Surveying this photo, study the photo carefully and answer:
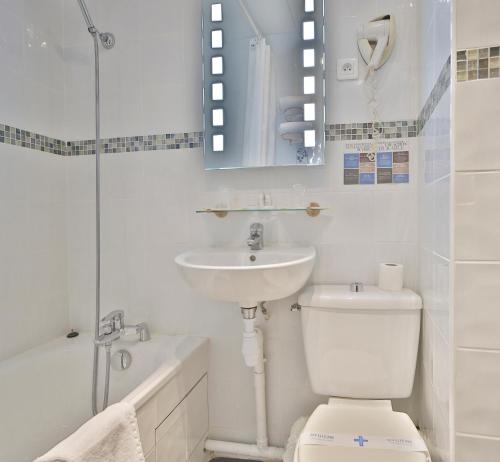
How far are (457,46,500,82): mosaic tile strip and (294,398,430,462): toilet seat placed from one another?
0.98m

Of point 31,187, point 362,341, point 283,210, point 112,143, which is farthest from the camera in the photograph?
point 112,143

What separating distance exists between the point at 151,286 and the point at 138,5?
4.15 ft

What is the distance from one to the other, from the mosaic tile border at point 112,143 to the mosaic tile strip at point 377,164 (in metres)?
0.64

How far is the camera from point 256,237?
4.66 ft

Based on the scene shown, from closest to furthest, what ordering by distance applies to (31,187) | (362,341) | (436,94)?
(436,94), (362,341), (31,187)

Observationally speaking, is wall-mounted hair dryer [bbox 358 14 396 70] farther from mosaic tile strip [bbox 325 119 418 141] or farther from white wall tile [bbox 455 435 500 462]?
white wall tile [bbox 455 435 500 462]

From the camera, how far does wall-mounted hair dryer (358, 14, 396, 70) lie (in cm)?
135

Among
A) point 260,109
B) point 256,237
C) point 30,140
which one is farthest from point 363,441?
point 30,140

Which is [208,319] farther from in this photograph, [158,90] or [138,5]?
[138,5]

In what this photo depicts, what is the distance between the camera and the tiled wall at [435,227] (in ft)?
2.89

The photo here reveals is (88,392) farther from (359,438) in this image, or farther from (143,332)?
(359,438)

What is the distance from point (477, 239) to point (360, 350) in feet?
2.08

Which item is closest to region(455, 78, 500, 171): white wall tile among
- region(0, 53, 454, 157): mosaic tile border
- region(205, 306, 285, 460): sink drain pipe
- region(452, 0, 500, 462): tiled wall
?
region(452, 0, 500, 462): tiled wall

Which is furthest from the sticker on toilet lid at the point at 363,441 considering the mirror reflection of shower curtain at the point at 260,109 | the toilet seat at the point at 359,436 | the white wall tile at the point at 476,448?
the mirror reflection of shower curtain at the point at 260,109
